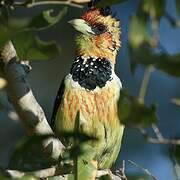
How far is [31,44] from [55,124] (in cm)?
148

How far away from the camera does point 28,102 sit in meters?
1.27

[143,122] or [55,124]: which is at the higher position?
[143,122]

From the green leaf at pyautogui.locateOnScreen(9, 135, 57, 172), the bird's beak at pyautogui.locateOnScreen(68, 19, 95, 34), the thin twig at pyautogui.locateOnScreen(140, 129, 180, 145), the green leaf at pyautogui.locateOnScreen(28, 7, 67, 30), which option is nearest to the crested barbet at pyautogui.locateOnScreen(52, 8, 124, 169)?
the bird's beak at pyautogui.locateOnScreen(68, 19, 95, 34)

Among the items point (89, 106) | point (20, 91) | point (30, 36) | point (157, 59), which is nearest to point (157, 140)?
point (157, 59)

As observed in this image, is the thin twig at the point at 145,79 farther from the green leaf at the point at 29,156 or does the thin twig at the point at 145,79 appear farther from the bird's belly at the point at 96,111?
the bird's belly at the point at 96,111

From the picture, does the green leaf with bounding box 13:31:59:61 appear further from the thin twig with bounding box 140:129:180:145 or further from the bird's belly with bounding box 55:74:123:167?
the bird's belly with bounding box 55:74:123:167

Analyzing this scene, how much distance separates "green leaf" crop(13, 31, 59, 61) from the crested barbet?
4.19 ft

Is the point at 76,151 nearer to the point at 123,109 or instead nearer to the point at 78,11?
the point at 123,109

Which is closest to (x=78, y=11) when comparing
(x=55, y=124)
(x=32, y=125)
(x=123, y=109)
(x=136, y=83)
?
(x=136, y=83)

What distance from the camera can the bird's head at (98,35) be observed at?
265 cm

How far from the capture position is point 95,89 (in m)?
2.52

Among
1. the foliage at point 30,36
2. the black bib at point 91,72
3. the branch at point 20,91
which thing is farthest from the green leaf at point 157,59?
the black bib at point 91,72

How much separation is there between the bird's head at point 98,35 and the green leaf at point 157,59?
5.59ft

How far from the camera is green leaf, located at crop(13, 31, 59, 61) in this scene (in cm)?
99
